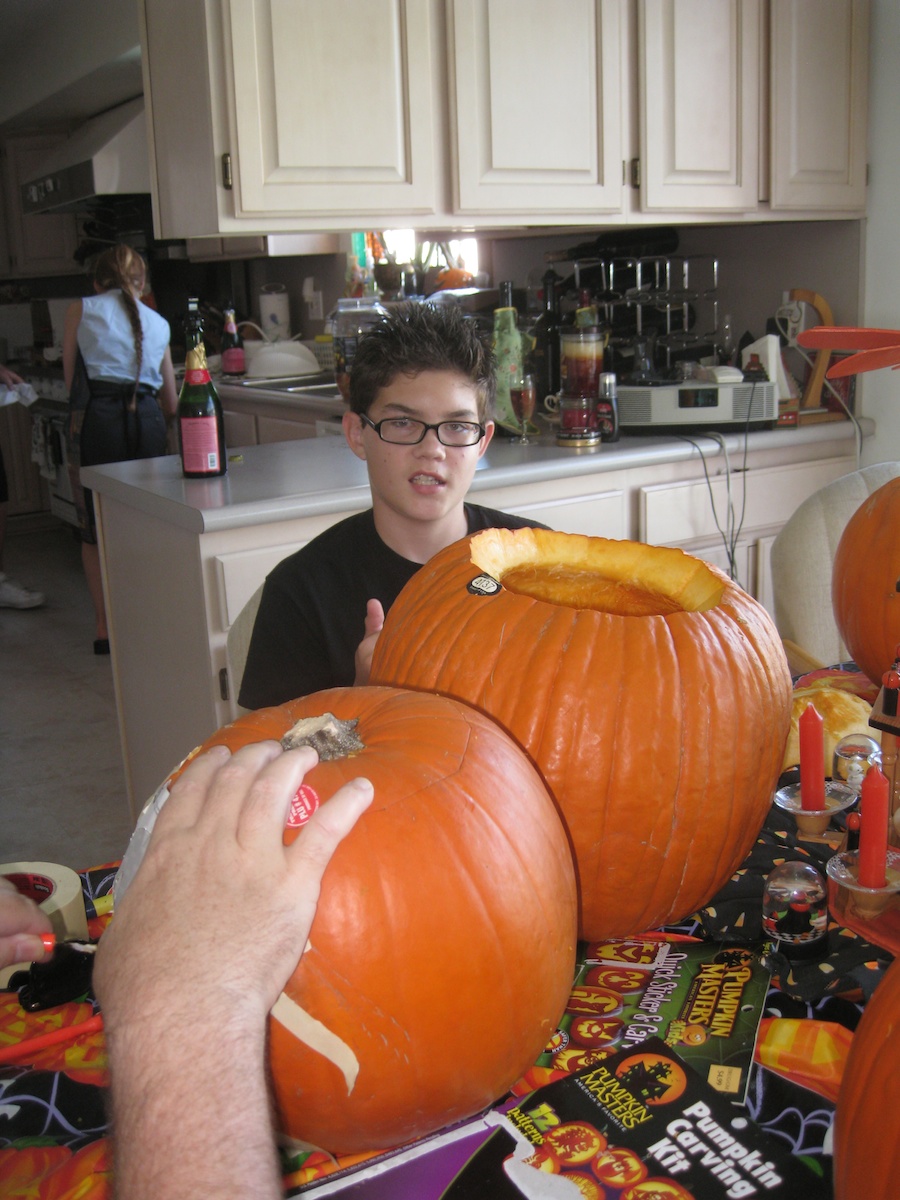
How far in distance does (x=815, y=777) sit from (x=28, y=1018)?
59 centimetres

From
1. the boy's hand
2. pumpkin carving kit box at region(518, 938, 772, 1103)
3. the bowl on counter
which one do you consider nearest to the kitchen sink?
the bowl on counter

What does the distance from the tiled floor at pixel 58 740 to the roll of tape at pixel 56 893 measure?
1.69 m

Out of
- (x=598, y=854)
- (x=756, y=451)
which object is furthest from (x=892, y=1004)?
(x=756, y=451)

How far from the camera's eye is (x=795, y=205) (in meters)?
2.59

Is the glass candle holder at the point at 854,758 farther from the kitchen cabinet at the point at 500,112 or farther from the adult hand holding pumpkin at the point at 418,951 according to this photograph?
the kitchen cabinet at the point at 500,112

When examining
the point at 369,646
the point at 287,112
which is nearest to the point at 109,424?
the point at 287,112

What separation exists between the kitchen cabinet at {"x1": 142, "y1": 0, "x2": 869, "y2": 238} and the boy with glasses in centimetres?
78

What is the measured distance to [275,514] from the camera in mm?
1818

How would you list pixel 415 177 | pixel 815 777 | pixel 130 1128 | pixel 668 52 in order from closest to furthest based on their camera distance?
pixel 130 1128, pixel 815 777, pixel 415 177, pixel 668 52

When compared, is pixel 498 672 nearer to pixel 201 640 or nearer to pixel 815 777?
pixel 815 777

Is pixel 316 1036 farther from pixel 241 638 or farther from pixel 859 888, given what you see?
pixel 241 638

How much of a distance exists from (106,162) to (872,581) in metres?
4.17

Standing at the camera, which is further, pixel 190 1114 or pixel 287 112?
pixel 287 112

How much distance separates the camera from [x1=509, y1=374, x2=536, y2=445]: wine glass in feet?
7.93
